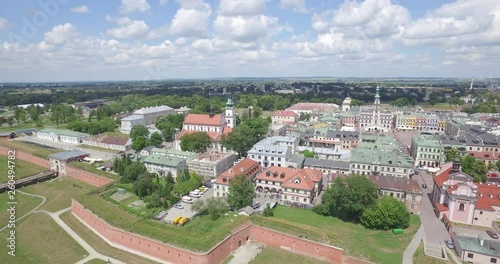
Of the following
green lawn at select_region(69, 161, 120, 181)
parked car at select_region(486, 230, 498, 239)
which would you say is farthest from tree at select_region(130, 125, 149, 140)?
parked car at select_region(486, 230, 498, 239)

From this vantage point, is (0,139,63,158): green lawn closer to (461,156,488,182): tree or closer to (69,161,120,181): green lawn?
(69,161,120,181): green lawn

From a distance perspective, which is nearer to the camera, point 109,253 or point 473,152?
point 109,253

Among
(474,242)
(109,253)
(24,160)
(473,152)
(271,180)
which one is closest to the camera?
(474,242)

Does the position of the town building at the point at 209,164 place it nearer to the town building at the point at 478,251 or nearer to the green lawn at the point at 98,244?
the green lawn at the point at 98,244

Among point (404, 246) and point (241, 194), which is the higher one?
point (241, 194)

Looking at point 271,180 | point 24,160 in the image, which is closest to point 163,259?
point 271,180

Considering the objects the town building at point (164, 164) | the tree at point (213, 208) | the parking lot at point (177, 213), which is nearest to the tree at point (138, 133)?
the town building at point (164, 164)

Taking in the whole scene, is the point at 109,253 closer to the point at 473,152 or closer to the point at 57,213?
the point at 57,213
